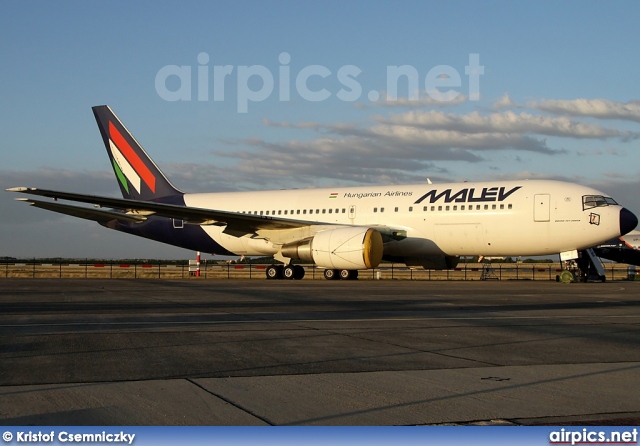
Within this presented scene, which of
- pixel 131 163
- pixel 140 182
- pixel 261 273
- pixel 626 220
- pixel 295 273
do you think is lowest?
pixel 261 273

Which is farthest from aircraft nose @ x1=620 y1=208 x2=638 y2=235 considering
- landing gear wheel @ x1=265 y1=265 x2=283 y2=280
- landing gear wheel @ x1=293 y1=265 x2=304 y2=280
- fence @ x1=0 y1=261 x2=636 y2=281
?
landing gear wheel @ x1=265 y1=265 x2=283 y2=280

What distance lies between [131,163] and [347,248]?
14.4 meters

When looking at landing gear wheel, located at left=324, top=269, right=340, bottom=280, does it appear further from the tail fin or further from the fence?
the tail fin

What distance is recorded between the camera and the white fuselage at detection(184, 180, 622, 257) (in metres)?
25.7

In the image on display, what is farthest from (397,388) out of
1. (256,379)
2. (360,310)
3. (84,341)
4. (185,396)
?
(360,310)

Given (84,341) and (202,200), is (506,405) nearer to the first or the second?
(84,341)

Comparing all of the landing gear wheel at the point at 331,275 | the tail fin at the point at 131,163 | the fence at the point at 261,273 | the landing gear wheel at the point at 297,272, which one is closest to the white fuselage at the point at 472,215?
the landing gear wheel at the point at 297,272

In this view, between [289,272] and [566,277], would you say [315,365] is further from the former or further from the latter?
[289,272]

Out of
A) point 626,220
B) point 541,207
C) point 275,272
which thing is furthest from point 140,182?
point 626,220

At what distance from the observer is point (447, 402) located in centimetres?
607

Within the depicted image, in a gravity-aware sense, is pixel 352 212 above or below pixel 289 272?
above

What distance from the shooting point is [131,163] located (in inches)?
1415

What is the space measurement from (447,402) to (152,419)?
7.73 feet

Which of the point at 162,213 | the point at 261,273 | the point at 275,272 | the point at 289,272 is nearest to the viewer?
the point at 162,213
